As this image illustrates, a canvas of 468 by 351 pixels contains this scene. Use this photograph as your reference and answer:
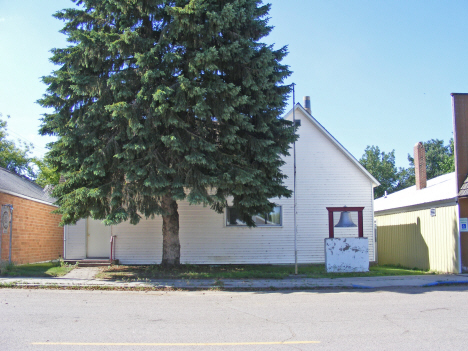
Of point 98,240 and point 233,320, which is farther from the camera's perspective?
point 98,240

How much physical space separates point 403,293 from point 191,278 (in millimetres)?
6434

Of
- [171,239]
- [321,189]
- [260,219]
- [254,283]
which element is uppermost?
[321,189]

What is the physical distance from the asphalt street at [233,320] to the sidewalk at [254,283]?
0.84m

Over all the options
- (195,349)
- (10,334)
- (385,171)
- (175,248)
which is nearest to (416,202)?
(175,248)

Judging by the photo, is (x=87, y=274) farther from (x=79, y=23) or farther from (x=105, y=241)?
(x=79, y=23)

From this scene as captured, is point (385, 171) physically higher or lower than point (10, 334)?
higher

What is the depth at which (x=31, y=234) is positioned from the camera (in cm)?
1933

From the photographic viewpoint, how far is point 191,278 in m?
13.1

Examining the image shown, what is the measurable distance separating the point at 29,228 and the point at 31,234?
1.21 ft

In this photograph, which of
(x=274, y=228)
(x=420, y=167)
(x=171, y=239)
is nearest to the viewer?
(x=171, y=239)

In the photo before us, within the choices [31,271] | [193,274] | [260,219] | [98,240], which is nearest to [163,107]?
[193,274]

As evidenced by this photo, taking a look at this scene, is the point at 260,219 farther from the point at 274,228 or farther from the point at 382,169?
the point at 382,169

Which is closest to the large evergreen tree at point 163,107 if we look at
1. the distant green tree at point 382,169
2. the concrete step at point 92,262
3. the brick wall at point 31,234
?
the concrete step at point 92,262

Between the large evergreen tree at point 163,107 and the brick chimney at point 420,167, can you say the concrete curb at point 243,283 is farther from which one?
the brick chimney at point 420,167
